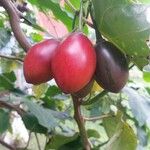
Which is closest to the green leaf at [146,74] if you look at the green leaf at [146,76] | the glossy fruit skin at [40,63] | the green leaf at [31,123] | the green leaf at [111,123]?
the green leaf at [146,76]

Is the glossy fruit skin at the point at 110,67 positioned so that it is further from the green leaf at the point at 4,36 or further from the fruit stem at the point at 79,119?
the green leaf at the point at 4,36

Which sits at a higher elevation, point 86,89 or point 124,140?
point 86,89

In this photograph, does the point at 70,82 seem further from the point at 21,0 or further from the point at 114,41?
the point at 21,0

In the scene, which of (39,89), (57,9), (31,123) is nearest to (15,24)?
(57,9)

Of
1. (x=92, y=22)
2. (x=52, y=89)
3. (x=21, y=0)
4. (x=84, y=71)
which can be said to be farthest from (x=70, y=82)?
(x=21, y=0)

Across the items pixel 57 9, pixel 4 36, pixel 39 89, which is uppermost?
pixel 57 9

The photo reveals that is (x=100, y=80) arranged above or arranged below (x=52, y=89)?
above

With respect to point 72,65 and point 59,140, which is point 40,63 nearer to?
point 72,65

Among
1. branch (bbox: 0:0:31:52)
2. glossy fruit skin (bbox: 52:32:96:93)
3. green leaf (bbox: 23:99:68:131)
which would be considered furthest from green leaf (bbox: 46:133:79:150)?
glossy fruit skin (bbox: 52:32:96:93)
